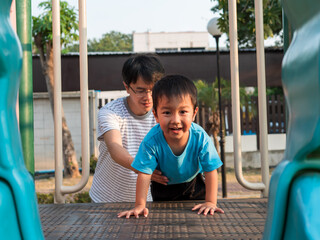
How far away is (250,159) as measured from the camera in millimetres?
9062

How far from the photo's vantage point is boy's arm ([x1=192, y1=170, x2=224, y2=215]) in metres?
1.09

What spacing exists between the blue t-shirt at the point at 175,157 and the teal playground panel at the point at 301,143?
853 millimetres

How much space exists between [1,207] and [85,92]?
3.08 ft

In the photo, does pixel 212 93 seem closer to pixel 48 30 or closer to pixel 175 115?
pixel 48 30

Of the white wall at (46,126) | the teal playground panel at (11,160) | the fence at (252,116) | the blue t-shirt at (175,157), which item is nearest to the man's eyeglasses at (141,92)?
the blue t-shirt at (175,157)

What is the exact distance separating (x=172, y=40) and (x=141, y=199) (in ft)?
92.9

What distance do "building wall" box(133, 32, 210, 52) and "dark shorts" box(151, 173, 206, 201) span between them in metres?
27.6

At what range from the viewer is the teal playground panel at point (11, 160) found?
374 mm

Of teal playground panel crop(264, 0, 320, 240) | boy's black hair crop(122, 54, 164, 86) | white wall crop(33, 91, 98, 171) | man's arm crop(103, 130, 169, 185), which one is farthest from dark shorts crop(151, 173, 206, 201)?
white wall crop(33, 91, 98, 171)

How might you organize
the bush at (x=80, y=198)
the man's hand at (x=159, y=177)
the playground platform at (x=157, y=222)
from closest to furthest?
the playground platform at (x=157, y=222), the man's hand at (x=159, y=177), the bush at (x=80, y=198)

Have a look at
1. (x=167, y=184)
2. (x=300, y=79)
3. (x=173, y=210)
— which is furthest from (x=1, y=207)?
(x=167, y=184)

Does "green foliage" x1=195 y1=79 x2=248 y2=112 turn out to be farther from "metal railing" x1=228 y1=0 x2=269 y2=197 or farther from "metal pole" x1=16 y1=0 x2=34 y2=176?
"metal pole" x1=16 y1=0 x2=34 y2=176

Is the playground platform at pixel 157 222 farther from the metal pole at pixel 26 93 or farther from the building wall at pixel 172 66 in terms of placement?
the building wall at pixel 172 66

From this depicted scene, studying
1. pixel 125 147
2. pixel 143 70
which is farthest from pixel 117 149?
pixel 143 70
